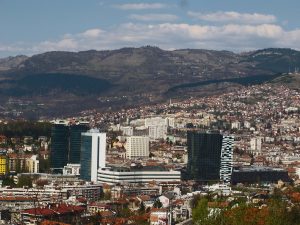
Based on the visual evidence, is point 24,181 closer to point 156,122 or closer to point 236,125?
point 156,122

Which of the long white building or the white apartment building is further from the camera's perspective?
the white apartment building

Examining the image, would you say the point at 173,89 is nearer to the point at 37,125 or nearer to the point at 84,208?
the point at 37,125

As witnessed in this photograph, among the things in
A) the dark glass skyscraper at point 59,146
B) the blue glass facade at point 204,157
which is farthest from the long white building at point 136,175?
the dark glass skyscraper at point 59,146

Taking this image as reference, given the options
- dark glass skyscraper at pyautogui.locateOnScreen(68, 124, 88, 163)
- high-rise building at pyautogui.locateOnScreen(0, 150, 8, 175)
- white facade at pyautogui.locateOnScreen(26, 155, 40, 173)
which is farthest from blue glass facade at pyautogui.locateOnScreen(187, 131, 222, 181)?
high-rise building at pyautogui.locateOnScreen(0, 150, 8, 175)

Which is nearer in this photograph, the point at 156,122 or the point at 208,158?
the point at 208,158

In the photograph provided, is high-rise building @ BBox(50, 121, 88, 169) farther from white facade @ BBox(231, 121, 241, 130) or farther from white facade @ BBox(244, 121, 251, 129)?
white facade @ BBox(244, 121, 251, 129)

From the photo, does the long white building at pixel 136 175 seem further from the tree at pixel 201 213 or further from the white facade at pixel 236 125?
the white facade at pixel 236 125

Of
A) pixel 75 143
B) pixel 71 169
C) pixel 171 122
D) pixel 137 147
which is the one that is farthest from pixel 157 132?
pixel 71 169
